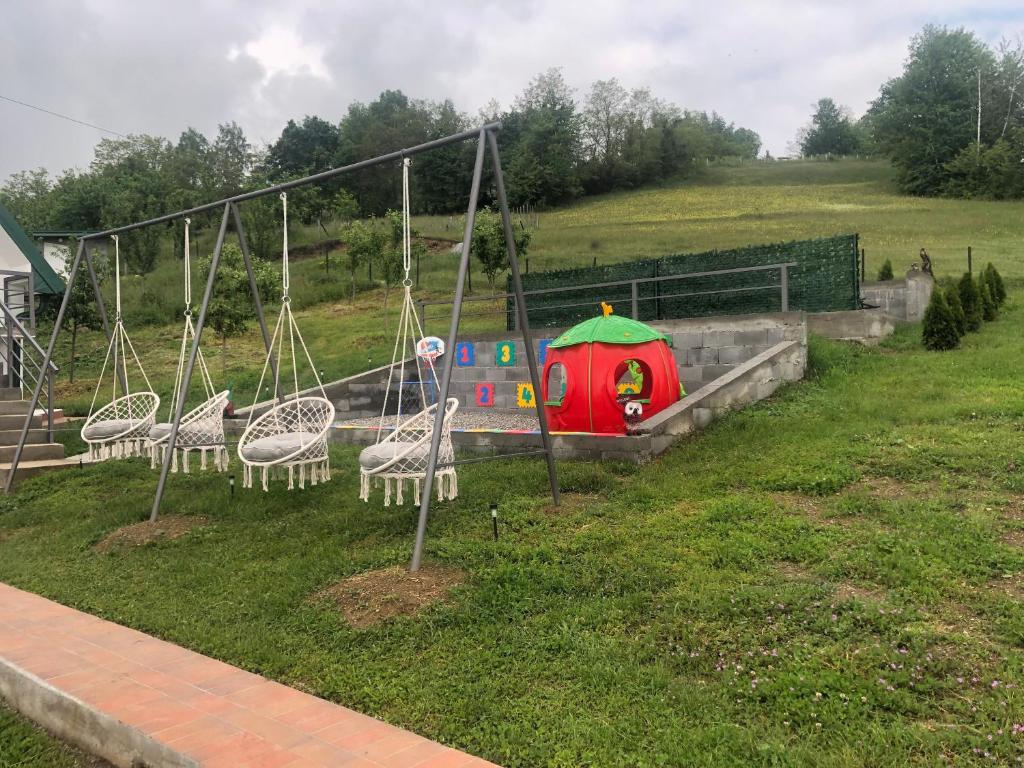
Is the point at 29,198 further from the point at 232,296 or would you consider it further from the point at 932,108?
the point at 932,108

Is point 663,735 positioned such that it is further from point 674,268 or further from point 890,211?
point 890,211

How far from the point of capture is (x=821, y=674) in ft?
11.0

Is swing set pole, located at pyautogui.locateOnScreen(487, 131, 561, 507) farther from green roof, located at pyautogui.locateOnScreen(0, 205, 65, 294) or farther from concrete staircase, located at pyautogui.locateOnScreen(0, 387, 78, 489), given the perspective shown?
green roof, located at pyautogui.locateOnScreen(0, 205, 65, 294)

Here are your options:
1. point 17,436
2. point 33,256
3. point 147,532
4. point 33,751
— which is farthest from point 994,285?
point 33,256

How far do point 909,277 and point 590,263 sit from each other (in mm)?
17781

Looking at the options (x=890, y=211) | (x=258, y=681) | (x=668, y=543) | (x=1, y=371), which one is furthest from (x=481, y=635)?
(x=890, y=211)

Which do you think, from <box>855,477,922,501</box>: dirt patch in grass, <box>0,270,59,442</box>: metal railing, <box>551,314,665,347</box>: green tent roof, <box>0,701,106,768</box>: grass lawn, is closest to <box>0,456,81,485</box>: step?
<box>0,270,59,442</box>: metal railing

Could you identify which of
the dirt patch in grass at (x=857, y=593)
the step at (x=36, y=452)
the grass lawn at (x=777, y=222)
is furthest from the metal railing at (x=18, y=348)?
the grass lawn at (x=777, y=222)

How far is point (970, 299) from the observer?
498 inches

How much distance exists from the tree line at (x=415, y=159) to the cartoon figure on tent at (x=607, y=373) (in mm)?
38473

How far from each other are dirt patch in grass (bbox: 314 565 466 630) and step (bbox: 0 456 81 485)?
277 inches

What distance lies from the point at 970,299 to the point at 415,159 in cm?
4380

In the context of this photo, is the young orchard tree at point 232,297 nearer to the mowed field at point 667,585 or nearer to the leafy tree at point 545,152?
the mowed field at point 667,585

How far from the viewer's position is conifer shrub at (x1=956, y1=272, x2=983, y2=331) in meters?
12.5
